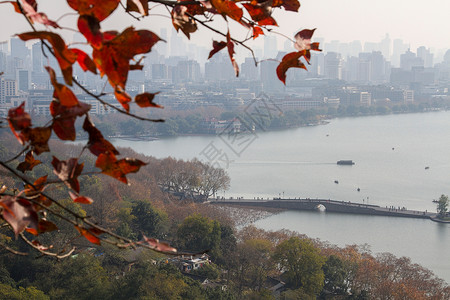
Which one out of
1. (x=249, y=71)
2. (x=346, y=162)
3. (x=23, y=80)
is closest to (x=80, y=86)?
(x=346, y=162)

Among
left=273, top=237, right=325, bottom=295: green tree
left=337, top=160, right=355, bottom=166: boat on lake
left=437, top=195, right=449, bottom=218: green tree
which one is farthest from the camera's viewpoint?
left=337, top=160, right=355, bottom=166: boat on lake

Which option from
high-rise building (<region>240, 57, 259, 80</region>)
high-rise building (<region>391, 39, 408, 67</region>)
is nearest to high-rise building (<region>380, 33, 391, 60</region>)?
high-rise building (<region>391, 39, 408, 67</region>)

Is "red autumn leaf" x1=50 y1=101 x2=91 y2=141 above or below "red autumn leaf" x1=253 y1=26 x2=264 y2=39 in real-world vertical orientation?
below

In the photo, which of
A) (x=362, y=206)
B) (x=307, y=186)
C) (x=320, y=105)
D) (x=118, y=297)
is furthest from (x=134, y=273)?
(x=320, y=105)

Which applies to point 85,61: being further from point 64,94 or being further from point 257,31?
point 257,31

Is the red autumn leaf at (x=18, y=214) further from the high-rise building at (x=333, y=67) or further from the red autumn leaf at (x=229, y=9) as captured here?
the high-rise building at (x=333, y=67)

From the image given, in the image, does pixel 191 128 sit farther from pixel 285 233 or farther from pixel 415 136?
pixel 285 233

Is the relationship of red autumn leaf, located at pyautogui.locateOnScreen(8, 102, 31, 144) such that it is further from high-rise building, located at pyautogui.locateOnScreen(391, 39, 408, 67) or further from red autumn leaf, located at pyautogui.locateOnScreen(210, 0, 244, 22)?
high-rise building, located at pyautogui.locateOnScreen(391, 39, 408, 67)
